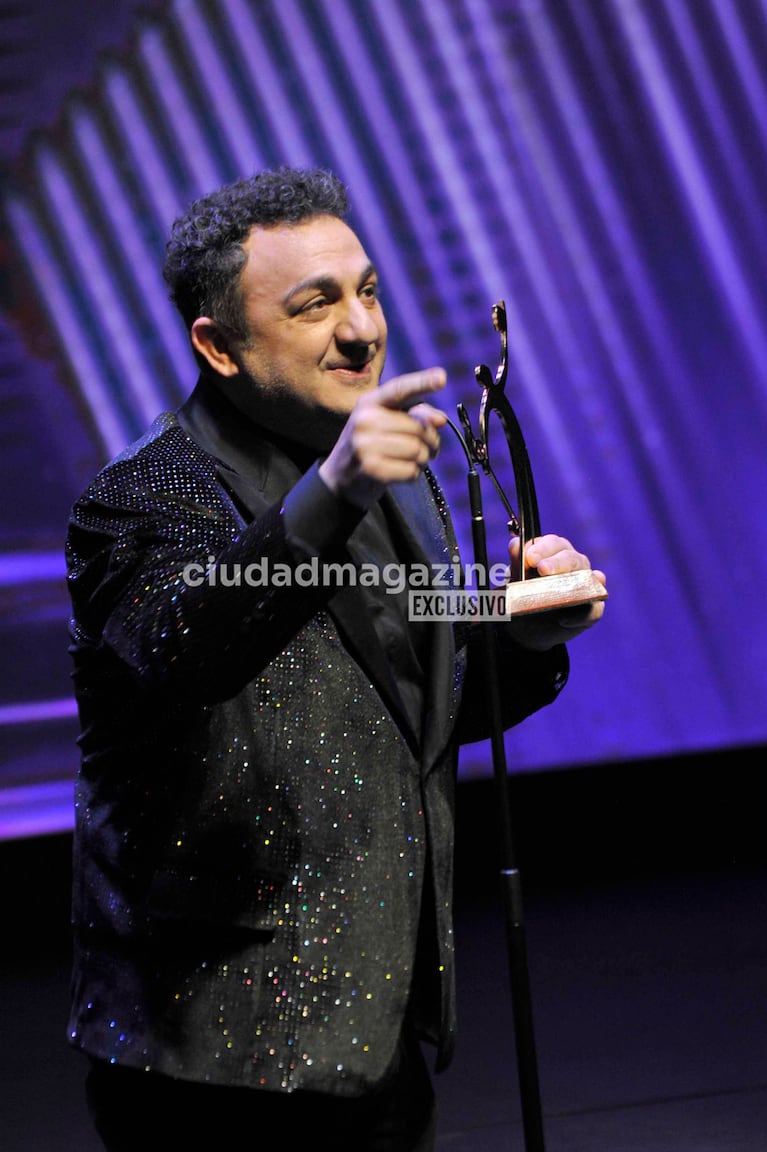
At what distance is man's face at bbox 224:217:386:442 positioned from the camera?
51.8 inches

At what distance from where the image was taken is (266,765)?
118 cm

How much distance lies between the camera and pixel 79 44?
3.22 m

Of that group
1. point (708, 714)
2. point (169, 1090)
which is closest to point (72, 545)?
point (169, 1090)

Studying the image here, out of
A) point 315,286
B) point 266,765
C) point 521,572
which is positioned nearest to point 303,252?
point 315,286

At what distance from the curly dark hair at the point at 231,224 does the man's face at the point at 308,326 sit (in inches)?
0.5

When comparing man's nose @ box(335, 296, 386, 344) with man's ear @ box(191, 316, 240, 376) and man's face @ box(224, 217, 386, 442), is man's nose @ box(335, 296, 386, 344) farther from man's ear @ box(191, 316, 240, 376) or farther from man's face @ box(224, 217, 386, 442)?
man's ear @ box(191, 316, 240, 376)

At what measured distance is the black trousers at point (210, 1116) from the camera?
46.9 inches

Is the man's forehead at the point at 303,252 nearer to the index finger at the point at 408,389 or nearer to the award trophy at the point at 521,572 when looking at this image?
the award trophy at the point at 521,572

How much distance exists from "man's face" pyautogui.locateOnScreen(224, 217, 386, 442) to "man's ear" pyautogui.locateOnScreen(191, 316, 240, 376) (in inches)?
0.6

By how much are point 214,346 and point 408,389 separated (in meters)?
0.44

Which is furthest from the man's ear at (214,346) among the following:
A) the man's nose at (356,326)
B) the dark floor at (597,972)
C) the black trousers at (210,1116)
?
the dark floor at (597,972)

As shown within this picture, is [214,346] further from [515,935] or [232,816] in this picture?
[515,935]

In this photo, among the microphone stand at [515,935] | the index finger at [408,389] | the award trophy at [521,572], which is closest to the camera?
the index finger at [408,389]

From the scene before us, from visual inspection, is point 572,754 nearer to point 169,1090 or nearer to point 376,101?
point 376,101
